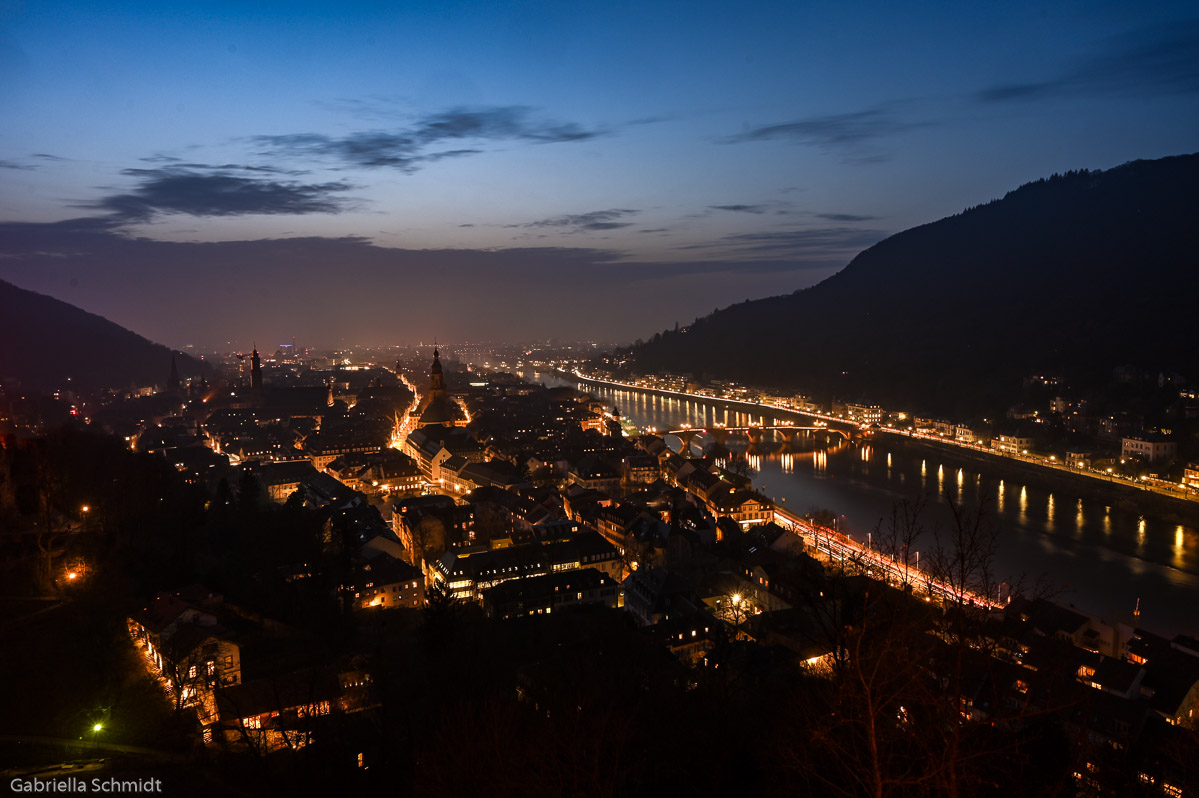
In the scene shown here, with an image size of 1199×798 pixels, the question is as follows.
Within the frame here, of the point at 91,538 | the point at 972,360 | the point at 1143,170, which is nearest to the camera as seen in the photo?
the point at 91,538

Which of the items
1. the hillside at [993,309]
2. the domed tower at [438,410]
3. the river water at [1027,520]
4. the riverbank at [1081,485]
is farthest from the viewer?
the hillside at [993,309]

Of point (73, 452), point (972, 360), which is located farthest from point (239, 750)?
point (972, 360)

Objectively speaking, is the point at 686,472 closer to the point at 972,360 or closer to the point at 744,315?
the point at 972,360

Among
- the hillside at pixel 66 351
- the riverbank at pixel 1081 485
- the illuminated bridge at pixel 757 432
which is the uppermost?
the hillside at pixel 66 351

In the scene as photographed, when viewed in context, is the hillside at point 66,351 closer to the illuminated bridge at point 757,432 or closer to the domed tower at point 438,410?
the domed tower at point 438,410

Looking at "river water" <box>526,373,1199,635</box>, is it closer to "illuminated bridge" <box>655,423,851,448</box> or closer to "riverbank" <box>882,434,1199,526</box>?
"riverbank" <box>882,434,1199,526</box>

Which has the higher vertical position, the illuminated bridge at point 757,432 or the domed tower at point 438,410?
the domed tower at point 438,410

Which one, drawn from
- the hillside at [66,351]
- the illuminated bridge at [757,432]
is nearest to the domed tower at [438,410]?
the illuminated bridge at [757,432]
